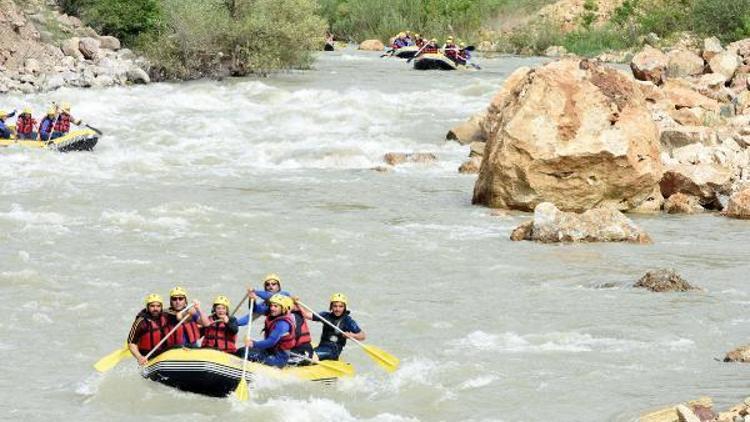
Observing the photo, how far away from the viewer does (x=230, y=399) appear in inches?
424

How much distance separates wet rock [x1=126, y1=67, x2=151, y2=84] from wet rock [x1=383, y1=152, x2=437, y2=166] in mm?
13071

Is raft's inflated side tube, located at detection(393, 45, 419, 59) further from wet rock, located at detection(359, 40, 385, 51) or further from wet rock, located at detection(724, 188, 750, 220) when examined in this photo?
wet rock, located at detection(724, 188, 750, 220)

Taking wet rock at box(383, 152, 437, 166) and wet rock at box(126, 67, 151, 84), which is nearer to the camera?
wet rock at box(383, 152, 437, 166)

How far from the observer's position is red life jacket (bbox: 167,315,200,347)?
36.7ft

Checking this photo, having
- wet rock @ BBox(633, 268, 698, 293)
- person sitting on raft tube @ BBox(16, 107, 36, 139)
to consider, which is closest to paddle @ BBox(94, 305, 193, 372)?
wet rock @ BBox(633, 268, 698, 293)

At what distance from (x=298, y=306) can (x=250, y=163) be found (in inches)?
509

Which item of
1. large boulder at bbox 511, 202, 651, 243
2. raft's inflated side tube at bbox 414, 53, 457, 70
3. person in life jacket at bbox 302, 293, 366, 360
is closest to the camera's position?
person in life jacket at bbox 302, 293, 366, 360

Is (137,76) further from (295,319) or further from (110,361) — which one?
(295,319)

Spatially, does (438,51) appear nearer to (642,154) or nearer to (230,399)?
(642,154)

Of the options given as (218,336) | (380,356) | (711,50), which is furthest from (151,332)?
(711,50)

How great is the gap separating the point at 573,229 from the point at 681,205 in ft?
10.6

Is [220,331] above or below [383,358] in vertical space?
above

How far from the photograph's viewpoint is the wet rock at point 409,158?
2391 centimetres

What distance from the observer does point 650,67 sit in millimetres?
30266
